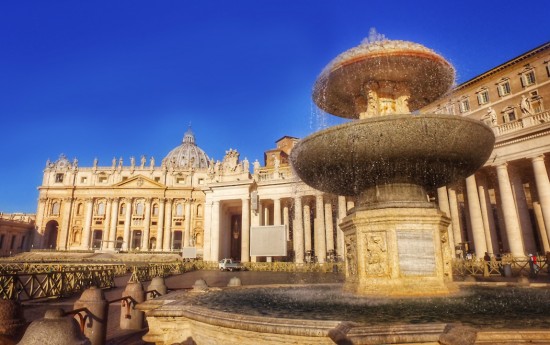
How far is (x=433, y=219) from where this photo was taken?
21.5ft

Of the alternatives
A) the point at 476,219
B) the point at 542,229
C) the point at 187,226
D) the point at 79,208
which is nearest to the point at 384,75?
the point at 476,219

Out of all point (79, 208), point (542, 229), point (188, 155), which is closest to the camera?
point (542, 229)

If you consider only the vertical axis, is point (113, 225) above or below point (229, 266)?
above

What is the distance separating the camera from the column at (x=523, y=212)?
2380cm

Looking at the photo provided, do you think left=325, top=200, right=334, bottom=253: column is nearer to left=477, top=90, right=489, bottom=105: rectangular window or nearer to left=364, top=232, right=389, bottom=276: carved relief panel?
left=477, top=90, right=489, bottom=105: rectangular window

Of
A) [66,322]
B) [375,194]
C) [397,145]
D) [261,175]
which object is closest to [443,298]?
[375,194]

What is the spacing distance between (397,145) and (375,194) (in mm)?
1464

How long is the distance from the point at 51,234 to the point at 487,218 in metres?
86.9

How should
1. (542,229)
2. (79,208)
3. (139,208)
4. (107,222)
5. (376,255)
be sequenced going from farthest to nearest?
(79,208) < (139,208) < (107,222) < (542,229) < (376,255)

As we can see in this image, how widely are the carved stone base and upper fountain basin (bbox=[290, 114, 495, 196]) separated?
796 millimetres

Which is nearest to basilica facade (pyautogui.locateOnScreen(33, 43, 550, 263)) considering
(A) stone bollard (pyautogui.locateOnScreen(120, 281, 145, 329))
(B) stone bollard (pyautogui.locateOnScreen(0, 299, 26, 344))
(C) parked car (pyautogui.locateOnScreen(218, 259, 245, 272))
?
(C) parked car (pyautogui.locateOnScreen(218, 259, 245, 272))

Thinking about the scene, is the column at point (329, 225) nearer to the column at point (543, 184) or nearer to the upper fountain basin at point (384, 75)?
the column at point (543, 184)

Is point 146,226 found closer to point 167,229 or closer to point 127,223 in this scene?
point 127,223

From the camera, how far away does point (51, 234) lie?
79062 mm
